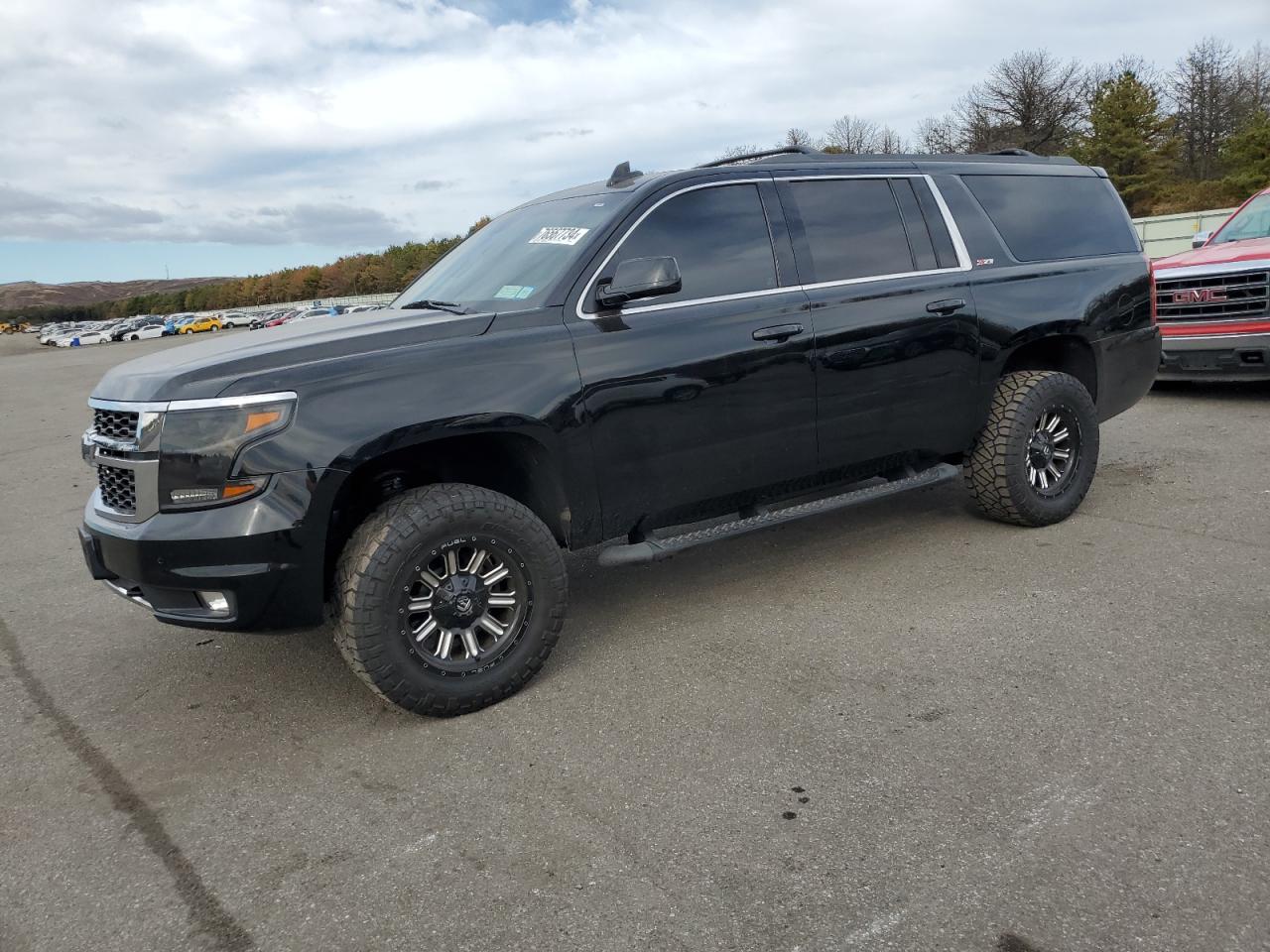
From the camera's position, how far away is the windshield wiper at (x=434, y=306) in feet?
13.6

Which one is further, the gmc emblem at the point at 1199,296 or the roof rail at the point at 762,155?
the gmc emblem at the point at 1199,296

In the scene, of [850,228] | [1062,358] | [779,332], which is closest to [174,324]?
[1062,358]

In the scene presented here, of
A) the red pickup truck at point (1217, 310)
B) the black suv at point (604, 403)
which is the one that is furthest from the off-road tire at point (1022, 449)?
the red pickup truck at point (1217, 310)

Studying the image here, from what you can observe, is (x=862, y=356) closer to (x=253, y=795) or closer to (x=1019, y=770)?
(x=1019, y=770)

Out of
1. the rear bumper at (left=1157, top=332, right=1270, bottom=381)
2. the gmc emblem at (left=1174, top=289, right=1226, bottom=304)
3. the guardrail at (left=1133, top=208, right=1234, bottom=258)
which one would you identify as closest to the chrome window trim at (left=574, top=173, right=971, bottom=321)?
the rear bumper at (left=1157, top=332, right=1270, bottom=381)

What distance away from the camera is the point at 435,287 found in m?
4.74

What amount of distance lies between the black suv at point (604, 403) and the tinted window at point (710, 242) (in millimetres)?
13

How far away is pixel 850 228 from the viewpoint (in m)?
4.65

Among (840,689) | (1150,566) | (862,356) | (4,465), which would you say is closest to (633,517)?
(840,689)

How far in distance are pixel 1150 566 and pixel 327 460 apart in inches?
148

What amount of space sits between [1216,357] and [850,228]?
5.58 meters

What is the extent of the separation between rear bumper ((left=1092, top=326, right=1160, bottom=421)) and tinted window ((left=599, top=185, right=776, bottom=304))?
2320 mm

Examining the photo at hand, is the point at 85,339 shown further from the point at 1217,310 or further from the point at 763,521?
the point at 763,521

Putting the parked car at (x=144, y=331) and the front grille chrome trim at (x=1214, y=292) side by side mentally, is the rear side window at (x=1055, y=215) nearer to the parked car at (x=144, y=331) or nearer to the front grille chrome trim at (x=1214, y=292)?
the front grille chrome trim at (x=1214, y=292)
